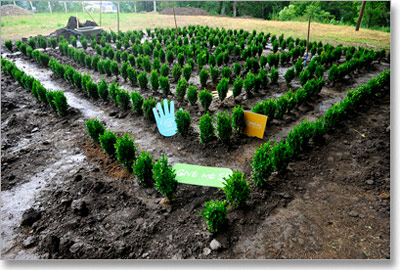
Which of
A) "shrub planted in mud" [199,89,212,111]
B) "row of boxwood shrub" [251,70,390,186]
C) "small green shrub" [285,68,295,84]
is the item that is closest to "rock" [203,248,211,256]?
"row of boxwood shrub" [251,70,390,186]

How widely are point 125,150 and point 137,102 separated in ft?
7.35

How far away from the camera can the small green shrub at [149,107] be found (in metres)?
5.68

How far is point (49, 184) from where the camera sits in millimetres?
4074

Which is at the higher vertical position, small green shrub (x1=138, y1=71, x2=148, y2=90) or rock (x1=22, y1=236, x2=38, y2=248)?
small green shrub (x1=138, y1=71, x2=148, y2=90)

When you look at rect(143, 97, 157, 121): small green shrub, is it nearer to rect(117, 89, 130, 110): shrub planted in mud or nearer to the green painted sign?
rect(117, 89, 130, 110): shrub planted in mud

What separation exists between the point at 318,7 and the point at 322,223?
14.6ft

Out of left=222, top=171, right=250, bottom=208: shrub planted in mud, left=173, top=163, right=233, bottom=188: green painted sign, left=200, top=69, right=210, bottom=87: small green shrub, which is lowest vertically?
left=173, top=163, right=233, bottom=188: green painted sign

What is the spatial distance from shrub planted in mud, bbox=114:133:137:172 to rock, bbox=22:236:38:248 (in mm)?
1507

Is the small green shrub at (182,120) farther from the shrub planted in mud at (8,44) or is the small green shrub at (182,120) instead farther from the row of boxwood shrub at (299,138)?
the shrub planted in mud at (8,44)

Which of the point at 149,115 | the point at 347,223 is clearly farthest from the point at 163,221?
the point at 149,115

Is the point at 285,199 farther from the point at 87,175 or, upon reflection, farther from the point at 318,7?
the point at 318,7

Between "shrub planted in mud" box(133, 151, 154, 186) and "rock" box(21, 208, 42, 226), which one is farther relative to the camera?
"shrub planted in mud" box(133, 151, 154, 186)

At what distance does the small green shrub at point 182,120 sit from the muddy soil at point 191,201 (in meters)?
0.21

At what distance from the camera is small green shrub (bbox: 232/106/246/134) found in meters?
4.79
